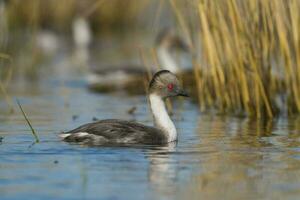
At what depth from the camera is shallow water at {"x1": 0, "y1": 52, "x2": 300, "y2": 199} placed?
8867 mm

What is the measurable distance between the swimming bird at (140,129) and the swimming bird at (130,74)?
7321mm

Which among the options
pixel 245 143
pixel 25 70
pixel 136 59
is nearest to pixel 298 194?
pixel 245 143

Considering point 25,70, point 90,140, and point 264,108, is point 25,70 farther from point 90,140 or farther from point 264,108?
point 90,140

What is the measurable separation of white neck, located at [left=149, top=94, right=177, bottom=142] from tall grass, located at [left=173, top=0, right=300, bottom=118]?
2.09 meters

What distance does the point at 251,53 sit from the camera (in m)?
14.1

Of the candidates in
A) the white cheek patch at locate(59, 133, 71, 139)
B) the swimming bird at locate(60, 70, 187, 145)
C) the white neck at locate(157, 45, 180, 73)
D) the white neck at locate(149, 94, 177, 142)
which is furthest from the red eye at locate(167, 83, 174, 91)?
the white neck at locate(157, 45, 180, 73)

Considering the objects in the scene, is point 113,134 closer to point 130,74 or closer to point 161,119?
point 161,119

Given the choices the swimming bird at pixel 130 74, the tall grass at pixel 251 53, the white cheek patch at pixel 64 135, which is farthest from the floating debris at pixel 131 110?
the white cheek patch at pixel 64 135

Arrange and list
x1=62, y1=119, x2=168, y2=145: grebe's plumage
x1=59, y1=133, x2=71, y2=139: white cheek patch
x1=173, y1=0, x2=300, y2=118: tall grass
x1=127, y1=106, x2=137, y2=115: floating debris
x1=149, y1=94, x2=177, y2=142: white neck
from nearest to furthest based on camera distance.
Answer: x1=62, y1=119, x2=168, y2=145: grebe's plumage, x1=59, y1=133, x2=71, y2=139: white cheek patch, x1=149, y1=94, x2=177, y2=142: white neck, x1=173, y1=0, x2=300, y2=118: tall grass, x1=127, y1=106, x2=137, y2=115: floating debris

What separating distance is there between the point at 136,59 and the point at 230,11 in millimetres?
15127

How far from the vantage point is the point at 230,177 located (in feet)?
31.5

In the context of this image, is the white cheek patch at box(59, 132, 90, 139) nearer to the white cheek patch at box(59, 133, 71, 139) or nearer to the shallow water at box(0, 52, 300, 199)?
the white cheek patch at box(59, 133, 71, 139)

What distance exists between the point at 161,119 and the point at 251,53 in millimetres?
2397

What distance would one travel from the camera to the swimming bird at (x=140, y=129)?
38.7 ft
